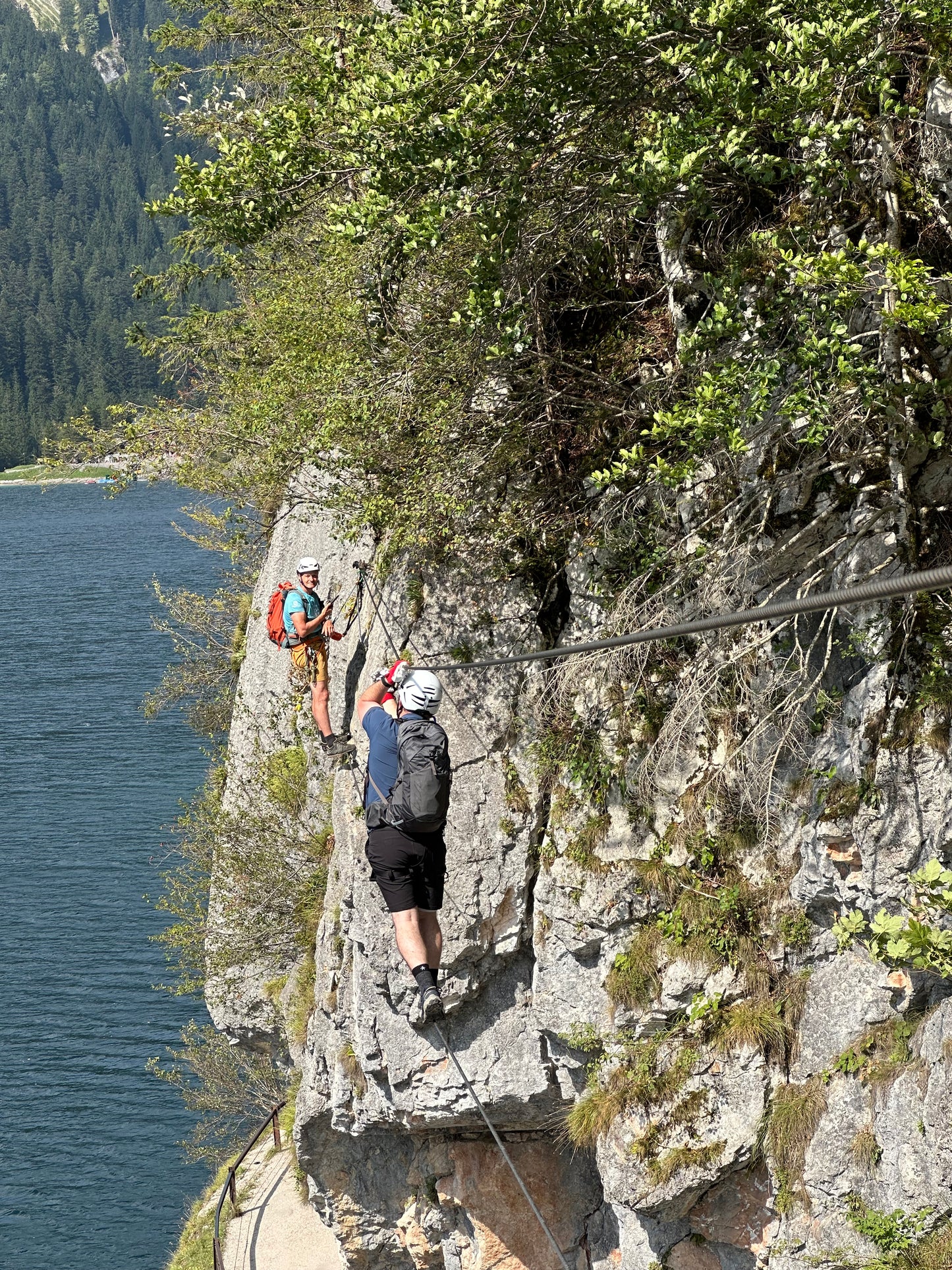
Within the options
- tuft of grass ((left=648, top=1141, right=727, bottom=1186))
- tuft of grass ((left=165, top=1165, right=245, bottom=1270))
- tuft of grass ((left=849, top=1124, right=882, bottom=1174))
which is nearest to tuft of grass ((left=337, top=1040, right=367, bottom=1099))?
tuft of grass ((left=648, top=1141, right=727, bottom=1186))

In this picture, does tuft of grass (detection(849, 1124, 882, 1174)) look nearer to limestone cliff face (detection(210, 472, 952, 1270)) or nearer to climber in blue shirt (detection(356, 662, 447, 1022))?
limestone cliff face (detection(210, 472, 952, 1270))

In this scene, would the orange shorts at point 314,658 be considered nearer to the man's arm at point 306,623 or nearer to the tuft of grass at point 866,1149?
the man's arm at point 306,623

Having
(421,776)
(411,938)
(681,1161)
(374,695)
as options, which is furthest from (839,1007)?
(374,695)

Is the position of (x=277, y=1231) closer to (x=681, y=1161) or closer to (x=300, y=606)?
(x=300, y=606)

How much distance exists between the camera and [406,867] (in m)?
8.95

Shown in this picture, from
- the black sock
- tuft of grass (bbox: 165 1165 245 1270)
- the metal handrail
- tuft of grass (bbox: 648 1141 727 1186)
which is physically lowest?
tuft of grass (bbox: 165 1165 245 1270)

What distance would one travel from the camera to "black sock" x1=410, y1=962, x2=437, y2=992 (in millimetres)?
9234

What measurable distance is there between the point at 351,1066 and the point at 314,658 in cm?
422

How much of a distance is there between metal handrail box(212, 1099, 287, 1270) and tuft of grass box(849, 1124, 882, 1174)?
1370 centimetres

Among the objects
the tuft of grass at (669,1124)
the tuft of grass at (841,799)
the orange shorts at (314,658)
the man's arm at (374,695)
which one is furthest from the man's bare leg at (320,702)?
the tuft of grass at (841,799)

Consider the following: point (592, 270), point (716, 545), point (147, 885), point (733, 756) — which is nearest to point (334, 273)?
point (592, 270)

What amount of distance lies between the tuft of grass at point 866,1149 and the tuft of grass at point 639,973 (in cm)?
188

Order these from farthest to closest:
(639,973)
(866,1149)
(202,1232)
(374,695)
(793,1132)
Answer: (202,1232) < (639,973) < (374,695) < (793,1132) < (866,1149)

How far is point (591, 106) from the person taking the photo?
24.4 feet
